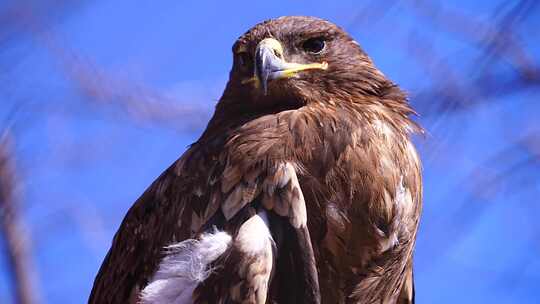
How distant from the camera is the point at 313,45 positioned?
14.4 ft

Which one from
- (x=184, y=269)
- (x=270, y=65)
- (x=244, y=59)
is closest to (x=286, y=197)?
(x=184, y=269)

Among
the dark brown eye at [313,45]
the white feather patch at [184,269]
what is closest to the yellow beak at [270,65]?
the dark brown eye at [313,45]

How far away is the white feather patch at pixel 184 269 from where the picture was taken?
3.59 metres

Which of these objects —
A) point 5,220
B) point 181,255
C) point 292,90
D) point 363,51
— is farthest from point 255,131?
point 5,220

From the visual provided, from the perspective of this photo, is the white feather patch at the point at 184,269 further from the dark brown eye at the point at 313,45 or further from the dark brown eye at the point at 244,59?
the dark brown eye at the point at 313,45

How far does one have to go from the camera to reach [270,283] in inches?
140

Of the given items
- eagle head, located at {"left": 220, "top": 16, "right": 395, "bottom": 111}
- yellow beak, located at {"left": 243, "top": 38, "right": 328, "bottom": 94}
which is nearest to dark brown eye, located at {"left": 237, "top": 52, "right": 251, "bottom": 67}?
eagle head, located at {"left": 220, "top": 16, "right": 395, "bottom": 111}

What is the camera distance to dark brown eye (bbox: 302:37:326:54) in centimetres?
437

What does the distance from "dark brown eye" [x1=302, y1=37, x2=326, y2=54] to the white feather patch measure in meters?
1.17

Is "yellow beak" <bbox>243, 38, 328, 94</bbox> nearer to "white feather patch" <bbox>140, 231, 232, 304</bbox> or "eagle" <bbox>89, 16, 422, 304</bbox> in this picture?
"eagle" <bbox>89, 16, 422, 304</bbox>

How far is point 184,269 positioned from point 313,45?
1.38 m

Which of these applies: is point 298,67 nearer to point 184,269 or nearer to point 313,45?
point 313,45

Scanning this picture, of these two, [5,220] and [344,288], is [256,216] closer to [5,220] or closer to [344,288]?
[344,288]

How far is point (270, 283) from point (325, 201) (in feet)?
1.38
